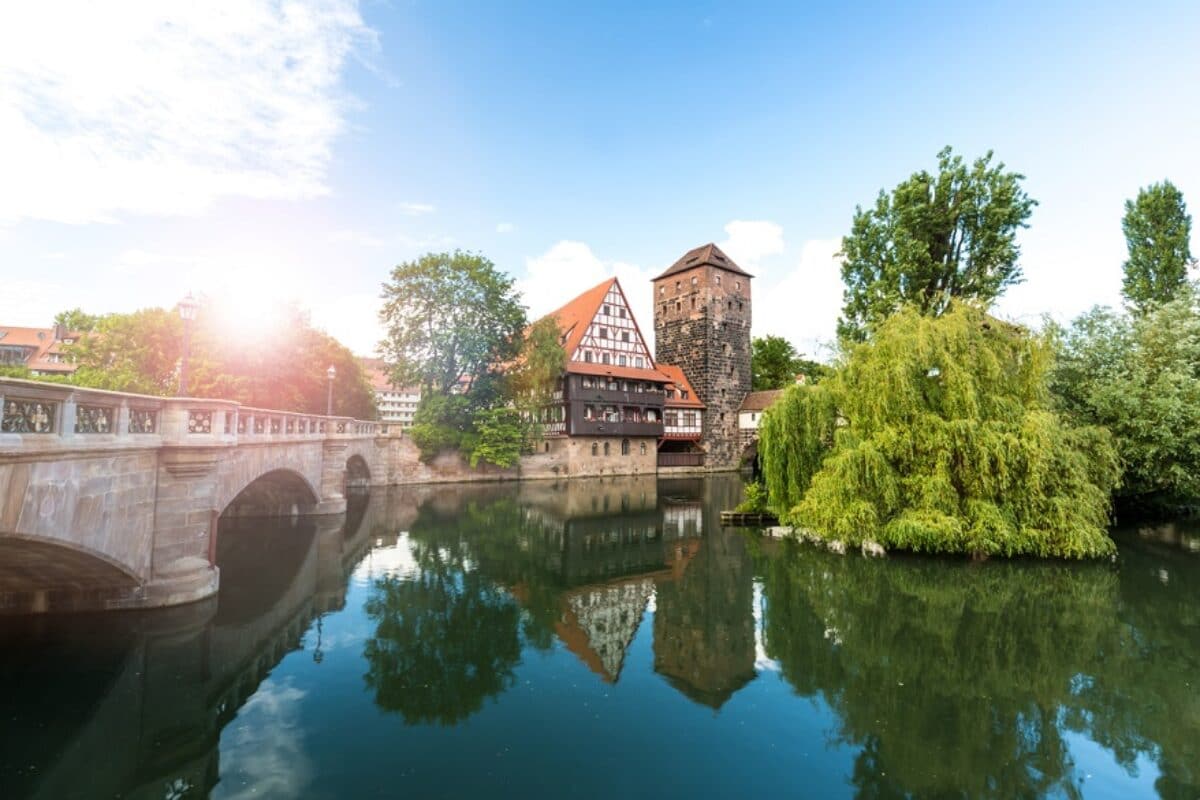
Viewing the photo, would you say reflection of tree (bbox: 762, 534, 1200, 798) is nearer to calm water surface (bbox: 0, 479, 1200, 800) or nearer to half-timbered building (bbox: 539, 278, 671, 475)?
calm water surface (bbox: 0, 479, 1200, 800)

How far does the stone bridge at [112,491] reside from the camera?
20.6ft

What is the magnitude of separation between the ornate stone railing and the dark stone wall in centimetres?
3967

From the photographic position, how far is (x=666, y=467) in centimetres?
4628

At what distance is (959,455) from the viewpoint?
46.7 feet

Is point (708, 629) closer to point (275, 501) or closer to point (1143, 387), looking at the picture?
point (1143, 387)

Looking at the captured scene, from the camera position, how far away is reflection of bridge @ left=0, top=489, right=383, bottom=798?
553cm

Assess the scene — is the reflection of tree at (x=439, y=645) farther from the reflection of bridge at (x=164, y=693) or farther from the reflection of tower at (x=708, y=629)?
the reflection of tower at (x=708, y=629)

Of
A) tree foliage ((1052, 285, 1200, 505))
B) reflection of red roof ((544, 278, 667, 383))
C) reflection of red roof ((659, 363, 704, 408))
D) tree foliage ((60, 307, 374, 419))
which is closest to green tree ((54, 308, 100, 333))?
tree foliage ((60, 307, 374, 419))

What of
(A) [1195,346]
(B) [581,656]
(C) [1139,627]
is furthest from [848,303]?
(B) [581,656]

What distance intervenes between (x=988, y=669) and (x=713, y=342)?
42.2 meters

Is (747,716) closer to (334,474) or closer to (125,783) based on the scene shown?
(125,783)

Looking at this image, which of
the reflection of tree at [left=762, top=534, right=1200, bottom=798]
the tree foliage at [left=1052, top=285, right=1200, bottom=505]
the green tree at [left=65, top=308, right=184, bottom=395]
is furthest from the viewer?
the green tree at [left=65, top=308, right=184, bottom=395]

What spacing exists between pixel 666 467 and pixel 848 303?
24.3 meters

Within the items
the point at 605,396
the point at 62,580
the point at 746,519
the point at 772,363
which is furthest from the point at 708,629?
the point at 772,363
